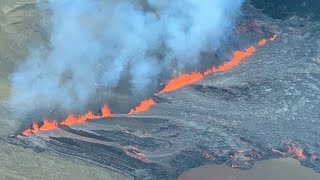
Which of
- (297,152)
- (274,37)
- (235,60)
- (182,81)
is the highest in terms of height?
(274,37)

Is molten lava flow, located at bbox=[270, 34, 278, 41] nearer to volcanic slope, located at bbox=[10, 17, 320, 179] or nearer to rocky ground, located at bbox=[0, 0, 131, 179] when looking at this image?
volcanic slope, located at bbox=[10, 17, 320, 179]

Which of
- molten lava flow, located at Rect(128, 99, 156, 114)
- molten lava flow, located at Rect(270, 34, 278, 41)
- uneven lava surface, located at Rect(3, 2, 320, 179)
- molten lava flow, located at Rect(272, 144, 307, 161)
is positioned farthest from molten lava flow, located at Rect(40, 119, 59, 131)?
molten lava flow, located at Rect(270, 34, 278, 41)

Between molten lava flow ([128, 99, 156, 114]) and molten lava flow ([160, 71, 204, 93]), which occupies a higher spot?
molten lava flow ([160, 71, 204, 93])

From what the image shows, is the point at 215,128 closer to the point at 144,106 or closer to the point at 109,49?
the point at 144,106

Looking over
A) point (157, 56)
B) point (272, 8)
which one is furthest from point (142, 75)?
point (272, 8)

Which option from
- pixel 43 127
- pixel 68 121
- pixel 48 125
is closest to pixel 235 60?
pixel 68 121

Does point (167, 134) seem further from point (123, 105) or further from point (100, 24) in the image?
point (100, 24)

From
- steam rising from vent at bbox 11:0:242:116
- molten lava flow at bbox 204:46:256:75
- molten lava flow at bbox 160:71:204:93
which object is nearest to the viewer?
steam rising from vent at bbox 11:0:242:116
